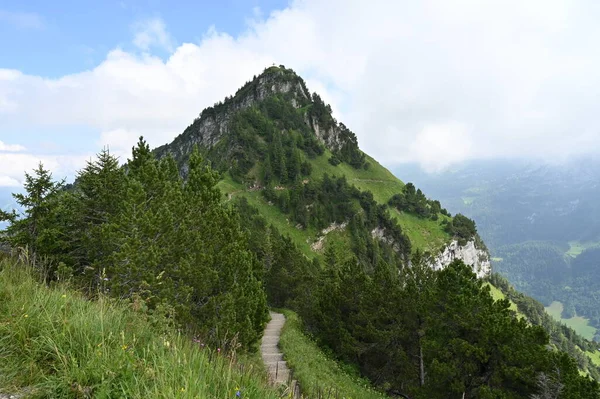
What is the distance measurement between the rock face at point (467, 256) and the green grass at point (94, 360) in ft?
385

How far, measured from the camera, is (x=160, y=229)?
20266 millimetres

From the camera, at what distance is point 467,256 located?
472ft

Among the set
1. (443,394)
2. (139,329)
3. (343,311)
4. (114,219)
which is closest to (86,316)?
(139,329)

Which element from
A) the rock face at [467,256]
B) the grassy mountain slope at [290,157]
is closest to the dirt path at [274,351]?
the grassy mountain slope at [290,157]

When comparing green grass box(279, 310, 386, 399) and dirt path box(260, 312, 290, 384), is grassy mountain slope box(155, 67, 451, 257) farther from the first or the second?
green grass box(279, 310, 386, 399)

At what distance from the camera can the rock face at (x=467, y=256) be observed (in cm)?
12606

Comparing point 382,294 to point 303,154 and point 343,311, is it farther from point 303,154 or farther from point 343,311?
point 303,154

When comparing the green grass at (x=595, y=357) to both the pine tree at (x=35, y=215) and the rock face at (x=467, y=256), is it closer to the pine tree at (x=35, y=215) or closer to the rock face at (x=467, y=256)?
the rock face at (x=467, y=256)

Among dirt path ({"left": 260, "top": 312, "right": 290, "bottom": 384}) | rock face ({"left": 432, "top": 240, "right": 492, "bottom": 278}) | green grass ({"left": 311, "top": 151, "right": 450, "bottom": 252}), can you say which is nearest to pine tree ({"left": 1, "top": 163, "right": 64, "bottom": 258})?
dirt path ({"left": 260, "top": 312, "right": 290, "bottom": 384})

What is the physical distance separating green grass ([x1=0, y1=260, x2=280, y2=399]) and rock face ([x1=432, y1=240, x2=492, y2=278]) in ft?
385

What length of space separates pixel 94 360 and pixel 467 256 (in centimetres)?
15929

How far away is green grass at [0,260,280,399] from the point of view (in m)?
3.87

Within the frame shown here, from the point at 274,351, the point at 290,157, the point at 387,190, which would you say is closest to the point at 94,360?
the point at 274,351

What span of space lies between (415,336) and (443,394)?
281 inches
